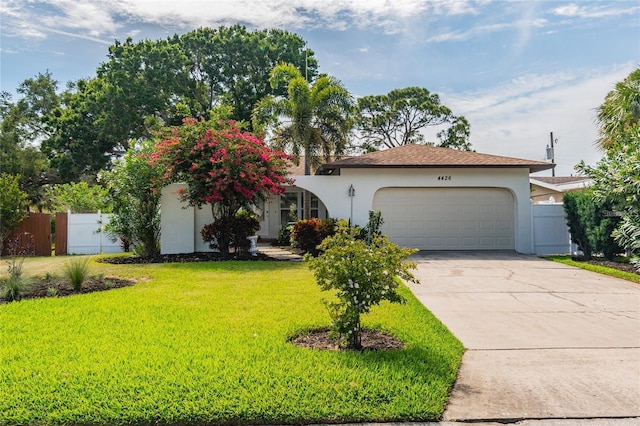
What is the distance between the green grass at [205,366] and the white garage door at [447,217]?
9.84 metres

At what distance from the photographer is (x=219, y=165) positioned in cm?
1249

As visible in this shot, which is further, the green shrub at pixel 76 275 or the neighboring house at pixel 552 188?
the neighboring house at pixel 552 188

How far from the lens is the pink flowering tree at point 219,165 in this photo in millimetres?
12312

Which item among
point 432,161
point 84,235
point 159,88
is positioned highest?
point 159,88

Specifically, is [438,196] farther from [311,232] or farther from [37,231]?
[37,231]

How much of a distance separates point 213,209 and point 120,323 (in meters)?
8.11

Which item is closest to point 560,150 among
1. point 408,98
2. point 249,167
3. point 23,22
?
point 408,98

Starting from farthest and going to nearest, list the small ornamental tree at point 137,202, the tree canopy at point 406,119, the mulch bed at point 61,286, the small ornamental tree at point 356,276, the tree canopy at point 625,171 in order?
the tree canopy at point 406,119, the small ornamental tree at point 137,202, the tree canopy at point 625,171, the mulch bed at point 61,286, the small ornamental tree at point 356,276

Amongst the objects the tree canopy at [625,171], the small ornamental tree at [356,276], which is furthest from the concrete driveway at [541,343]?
the tree canopy at [625,171]

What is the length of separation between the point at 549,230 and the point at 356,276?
45.7 feet

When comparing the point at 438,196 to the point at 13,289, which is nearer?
the point at 13,289

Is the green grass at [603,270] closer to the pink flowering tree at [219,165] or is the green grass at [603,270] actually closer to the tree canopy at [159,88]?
the pink flowering tree at [219,165]

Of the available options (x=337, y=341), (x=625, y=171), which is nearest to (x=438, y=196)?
(x=625, y=171)

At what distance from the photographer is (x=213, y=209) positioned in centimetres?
1367
